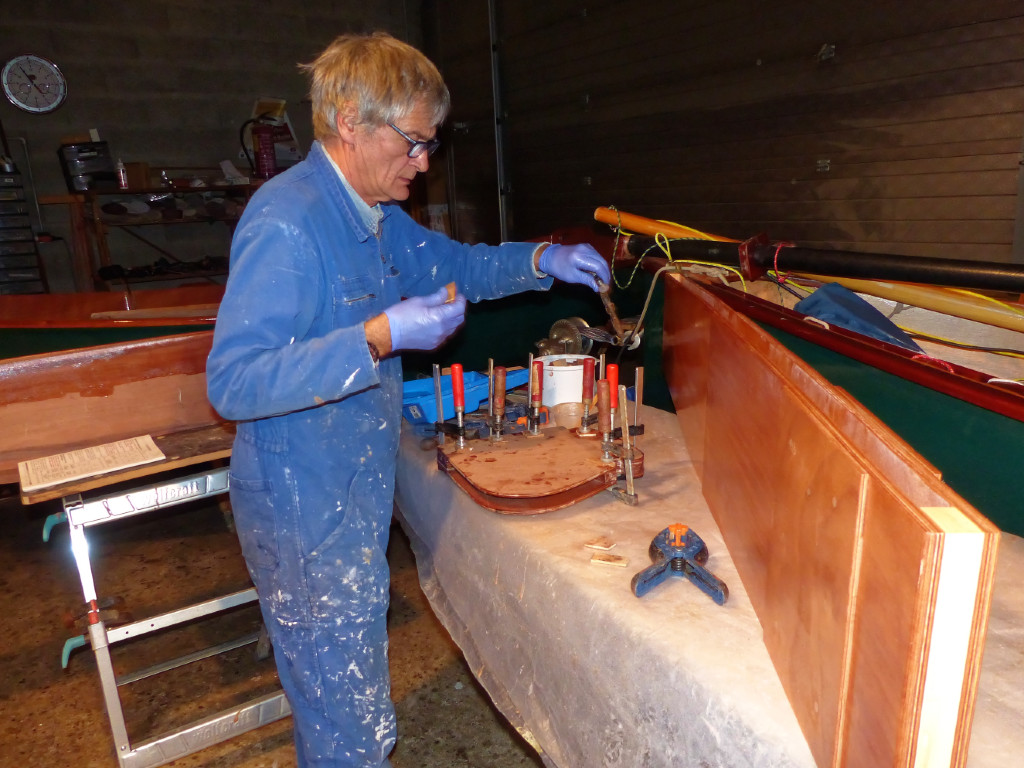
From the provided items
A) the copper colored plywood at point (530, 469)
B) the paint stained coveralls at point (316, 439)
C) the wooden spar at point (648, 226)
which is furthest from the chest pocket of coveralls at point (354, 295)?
the wooden spar at point (648, 226)

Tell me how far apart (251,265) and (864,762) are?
1222 millimetres

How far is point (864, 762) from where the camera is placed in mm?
752

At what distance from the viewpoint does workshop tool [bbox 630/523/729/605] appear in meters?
1.25

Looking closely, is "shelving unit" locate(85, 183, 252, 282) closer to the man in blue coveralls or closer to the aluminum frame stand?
the aluminum frame stand

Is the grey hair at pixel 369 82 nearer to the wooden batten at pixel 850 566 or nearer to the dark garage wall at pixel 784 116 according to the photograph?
the wooden batten at pixel 850 566

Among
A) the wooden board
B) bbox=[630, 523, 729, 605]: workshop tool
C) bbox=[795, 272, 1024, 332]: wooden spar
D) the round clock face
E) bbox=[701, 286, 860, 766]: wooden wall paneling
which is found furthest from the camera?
the round clock face

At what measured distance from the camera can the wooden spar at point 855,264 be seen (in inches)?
55.3

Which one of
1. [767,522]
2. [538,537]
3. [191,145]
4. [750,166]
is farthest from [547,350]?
[191,145]

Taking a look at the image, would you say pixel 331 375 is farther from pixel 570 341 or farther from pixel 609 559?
pixel 570 341

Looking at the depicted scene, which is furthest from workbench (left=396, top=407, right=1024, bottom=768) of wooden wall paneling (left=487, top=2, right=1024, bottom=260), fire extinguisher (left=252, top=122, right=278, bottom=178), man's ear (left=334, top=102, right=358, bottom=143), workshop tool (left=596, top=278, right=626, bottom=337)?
fire extinguisher (left=252, top=122, right=278, bottom=178)

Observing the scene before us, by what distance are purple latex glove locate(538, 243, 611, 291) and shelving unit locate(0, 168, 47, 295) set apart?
610 cm

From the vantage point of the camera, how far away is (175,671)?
270cm

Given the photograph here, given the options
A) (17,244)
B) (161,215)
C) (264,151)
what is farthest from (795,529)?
(17,244)

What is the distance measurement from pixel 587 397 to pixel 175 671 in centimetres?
201
